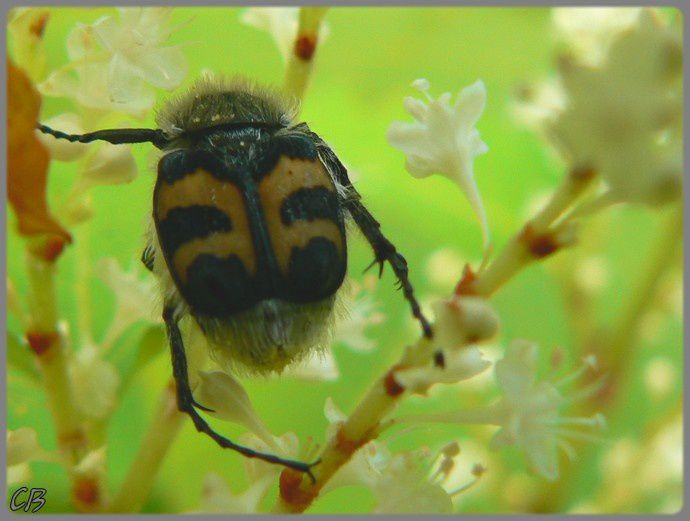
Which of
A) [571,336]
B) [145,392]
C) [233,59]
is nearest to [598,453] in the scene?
[571,336]

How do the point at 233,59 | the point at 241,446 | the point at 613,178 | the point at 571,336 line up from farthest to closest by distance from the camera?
1. the point at 571,336
2. the point at 233,59
3. the point at 241,446
4. the point at 613,178

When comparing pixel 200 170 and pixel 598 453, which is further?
pixel 598 453

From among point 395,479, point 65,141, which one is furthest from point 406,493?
point 65,141

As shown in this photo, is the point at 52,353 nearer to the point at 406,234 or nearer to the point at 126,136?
the point at 126,136

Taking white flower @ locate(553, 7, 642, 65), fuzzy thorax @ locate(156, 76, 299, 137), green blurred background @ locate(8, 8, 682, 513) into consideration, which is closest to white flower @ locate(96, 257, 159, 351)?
green blurred background @ locate(8, 8, 682, 513)

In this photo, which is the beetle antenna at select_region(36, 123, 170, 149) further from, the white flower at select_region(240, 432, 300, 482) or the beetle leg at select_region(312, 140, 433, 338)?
the white flower at select_region(240, 432, 300, 482)

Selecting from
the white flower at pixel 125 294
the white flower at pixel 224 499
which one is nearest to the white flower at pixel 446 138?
the white flower at pixel 224 499

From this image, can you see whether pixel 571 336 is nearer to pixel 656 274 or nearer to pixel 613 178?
pixel 656 274
